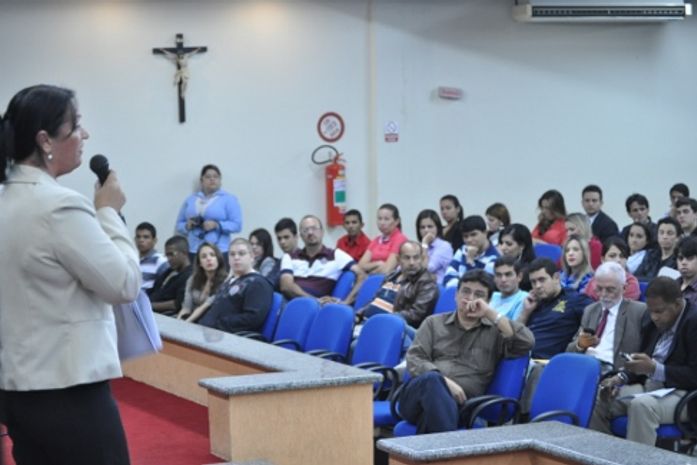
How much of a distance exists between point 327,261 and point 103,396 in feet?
19.8

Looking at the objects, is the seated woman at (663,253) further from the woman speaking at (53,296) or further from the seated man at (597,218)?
the woman speaking at (53,296)

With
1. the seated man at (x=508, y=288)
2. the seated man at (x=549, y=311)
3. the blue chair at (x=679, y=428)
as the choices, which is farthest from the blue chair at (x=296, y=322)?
the blue chair at (x=679, y=428)

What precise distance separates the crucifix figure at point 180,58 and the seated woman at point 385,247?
243 centimetres

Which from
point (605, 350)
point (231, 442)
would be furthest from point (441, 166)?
point (231, 442)

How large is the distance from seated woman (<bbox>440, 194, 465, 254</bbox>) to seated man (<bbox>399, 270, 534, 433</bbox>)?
13.5ft

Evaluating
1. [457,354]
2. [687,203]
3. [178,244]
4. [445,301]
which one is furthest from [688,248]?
[178,244]

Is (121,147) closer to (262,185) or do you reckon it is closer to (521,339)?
(262,185)

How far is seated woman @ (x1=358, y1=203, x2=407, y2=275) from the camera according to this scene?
862 centimetres

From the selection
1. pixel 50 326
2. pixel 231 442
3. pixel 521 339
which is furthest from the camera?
pixel 521 339

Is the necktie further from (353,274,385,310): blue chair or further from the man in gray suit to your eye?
(353,274,385,310): blue chair

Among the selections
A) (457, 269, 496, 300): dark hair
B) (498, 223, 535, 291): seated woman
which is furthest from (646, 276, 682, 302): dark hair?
(498, 223, 535, 291): seated woman

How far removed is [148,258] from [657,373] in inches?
179

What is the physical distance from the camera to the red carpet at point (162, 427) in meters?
4.84

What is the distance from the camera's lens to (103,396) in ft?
7.63
